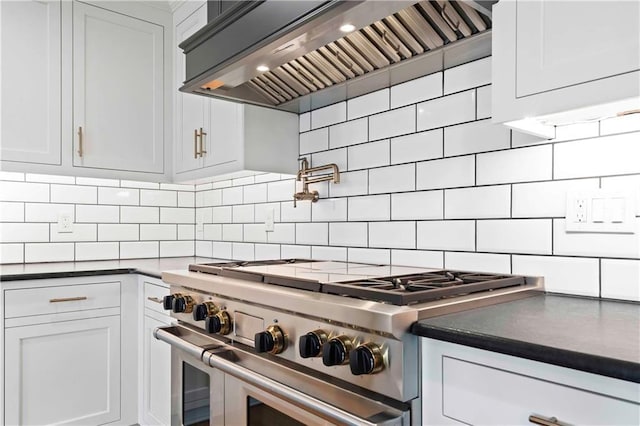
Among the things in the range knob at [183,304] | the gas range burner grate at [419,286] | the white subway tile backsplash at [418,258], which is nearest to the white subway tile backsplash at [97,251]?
the range knob at [183,304]

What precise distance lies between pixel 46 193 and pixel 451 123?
217 cm

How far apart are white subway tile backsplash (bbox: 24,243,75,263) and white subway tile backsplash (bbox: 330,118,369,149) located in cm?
163

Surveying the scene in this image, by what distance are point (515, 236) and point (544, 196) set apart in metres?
0.15

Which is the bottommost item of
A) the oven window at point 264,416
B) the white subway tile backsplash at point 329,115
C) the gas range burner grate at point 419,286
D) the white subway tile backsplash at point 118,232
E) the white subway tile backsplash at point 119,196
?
the oven window at point 264,416

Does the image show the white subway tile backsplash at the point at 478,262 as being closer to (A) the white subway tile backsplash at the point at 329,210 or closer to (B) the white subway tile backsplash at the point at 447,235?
(B) the white subway tile backsplash at the point at 447,235

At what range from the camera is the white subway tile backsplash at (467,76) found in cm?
151

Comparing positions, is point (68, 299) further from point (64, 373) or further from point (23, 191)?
point (23, 191)

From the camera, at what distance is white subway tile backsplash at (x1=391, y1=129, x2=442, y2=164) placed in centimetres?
166

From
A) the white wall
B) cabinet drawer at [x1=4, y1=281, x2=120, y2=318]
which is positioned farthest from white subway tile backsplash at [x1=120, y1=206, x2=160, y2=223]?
the white wall

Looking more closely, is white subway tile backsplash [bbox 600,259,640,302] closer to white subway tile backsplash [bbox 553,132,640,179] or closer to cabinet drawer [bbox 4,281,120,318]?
white subway tile backsplash [bbox 553,132,640,179]

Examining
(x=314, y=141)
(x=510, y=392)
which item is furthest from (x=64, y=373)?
(x=510, y=392)

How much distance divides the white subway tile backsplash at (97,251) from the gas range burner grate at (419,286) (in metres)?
2.02

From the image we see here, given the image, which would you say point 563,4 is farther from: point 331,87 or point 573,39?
point 331,87

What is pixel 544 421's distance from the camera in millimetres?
769
